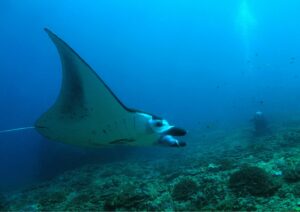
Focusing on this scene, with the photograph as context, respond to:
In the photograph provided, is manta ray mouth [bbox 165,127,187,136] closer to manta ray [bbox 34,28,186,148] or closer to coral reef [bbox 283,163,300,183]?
manta ray [bbox 34,28,186,148]

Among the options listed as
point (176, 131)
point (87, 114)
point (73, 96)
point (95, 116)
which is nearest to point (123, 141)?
point (95, 116)

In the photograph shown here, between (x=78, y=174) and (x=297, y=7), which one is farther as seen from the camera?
(x=297, y=7)

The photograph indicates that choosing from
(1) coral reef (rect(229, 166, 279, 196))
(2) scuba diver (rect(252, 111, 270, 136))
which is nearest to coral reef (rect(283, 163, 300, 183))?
(1) coral reef (rect(229, 166, 279, 196))

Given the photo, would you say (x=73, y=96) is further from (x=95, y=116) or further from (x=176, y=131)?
(x=176, y=131)

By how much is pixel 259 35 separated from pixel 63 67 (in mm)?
206042

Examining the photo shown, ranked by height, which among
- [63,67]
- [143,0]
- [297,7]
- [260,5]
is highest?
[297,7]

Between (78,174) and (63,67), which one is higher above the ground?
(63,67)

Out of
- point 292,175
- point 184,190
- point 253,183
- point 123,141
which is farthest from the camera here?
point 184,190

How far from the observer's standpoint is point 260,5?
14562cm

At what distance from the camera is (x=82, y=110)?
13.5ft

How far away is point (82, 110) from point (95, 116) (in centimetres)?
21

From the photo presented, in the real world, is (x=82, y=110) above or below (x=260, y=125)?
below

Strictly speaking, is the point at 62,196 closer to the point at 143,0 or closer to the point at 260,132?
the point at 260,132

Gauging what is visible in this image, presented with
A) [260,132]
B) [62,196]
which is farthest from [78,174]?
[260,132]
